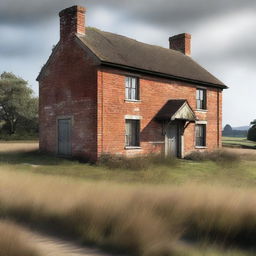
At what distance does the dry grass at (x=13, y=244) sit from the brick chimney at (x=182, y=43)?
25165mm

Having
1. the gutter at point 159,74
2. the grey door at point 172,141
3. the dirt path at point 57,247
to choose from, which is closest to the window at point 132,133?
the grey door at point 172,141

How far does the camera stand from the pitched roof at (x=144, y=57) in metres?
19.7

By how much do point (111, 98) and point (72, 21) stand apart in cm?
509

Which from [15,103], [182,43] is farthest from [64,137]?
[15,103]

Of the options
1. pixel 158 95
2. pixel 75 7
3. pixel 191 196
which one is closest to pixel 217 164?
pixel 158 95

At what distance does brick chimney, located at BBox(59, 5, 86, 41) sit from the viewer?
19.8m

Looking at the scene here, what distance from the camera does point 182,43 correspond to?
1124 inches

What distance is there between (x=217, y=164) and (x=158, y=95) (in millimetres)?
5476

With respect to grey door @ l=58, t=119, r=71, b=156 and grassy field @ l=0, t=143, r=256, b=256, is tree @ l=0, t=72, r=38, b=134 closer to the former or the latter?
grey door @ l=58, t=119, r=71, b=156

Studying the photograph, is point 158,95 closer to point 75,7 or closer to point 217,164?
point 217,164

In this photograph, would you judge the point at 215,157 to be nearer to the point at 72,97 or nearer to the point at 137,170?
the point at 137,170

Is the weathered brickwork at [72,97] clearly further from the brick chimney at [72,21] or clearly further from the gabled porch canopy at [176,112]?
the gabled porch canopy at [176,112]

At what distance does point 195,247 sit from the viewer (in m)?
5.70

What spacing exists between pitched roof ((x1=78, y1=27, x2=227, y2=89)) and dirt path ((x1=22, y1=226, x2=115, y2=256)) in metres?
13.3
